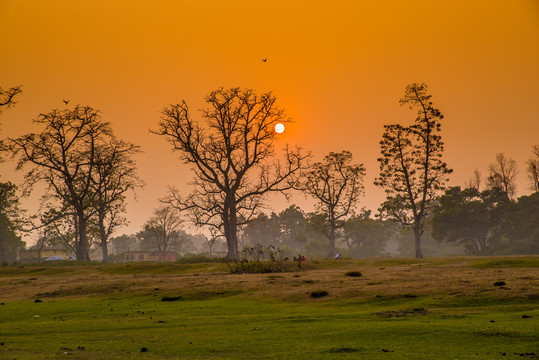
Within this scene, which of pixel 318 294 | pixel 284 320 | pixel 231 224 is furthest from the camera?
pixel 231 224

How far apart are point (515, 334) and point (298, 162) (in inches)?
3009

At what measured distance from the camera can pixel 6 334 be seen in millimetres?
24406

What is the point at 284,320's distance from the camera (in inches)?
1008

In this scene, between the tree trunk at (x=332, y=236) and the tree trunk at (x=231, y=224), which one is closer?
the tree trunk at (x=231, y=224)

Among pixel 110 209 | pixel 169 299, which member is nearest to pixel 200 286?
pixel 169 299

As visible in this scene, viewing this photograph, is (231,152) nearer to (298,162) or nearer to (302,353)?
(298,162)

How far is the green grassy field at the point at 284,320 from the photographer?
61.1 feet

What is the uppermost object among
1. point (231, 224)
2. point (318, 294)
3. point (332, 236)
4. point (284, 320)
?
point (231, 224)

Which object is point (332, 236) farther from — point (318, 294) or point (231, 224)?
point (318, 294)

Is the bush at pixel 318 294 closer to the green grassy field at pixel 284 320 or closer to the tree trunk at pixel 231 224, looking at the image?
the green grassy field at pixel 284 320

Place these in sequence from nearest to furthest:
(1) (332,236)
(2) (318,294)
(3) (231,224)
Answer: (2) (318,294) < (3) (231,224) < (1) (332,236)

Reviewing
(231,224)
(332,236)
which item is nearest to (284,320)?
(231,224)

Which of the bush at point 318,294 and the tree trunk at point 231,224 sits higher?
the tree trunk at point 231,224

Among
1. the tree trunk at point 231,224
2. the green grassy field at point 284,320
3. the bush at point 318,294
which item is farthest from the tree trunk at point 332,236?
the bush at point 318,294
